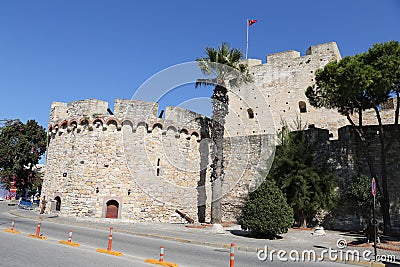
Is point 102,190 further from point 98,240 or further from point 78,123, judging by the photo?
point 98,240

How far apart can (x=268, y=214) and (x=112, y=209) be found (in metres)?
8.35

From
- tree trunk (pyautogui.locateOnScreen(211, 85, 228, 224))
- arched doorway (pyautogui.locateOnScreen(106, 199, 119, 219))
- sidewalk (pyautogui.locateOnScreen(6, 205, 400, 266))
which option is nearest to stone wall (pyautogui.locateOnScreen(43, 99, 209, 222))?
arched doorway (pyautogui.locateOnScreen(106, 199, 119, 219))

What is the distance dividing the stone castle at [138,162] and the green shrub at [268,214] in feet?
13.0

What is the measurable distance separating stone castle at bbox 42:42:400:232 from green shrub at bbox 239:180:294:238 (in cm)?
397

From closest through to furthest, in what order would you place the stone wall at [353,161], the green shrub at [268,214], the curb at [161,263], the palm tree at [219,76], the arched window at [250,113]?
the curb at [161,263]
the green shrub at [268,214]
the stone wall at [353,161]
the palm tree at [219,76]
the arched window at [250,113]

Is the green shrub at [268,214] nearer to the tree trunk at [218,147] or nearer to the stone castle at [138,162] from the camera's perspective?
the tree trunk at [218,147]

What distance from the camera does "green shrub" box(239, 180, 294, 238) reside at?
12.1 meters

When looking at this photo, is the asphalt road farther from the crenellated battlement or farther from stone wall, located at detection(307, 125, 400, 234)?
the crenellated battlement

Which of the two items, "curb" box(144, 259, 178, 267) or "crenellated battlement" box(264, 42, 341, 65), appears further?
"crenellated battlement" box(264, 42, 341, 65)

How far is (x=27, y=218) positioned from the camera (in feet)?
53.5

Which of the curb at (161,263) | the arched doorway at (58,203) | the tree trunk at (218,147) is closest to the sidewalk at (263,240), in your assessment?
Answer: the arched doorway at (58,203)

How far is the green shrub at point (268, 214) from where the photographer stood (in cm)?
1210

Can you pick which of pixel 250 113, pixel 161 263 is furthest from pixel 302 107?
pixel 161 263

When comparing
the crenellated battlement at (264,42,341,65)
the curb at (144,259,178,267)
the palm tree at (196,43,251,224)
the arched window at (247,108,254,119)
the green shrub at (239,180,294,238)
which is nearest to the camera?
the curb at (144,259,178,267)
